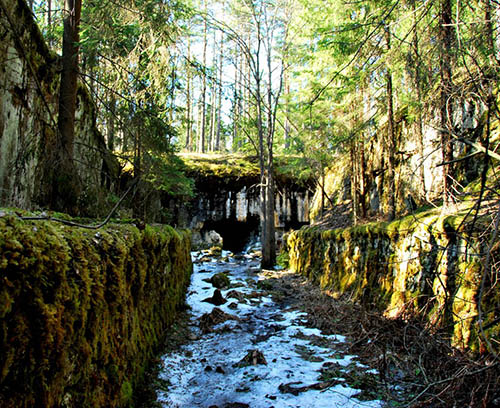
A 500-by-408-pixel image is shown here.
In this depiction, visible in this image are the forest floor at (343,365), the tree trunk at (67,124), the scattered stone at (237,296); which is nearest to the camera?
the forest floor at (343,365)

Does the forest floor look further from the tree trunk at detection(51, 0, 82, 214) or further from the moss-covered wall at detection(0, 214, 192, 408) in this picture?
the tree trunk at detection(51, 0, 82, 214)

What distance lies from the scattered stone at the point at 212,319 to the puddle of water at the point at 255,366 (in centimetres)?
11

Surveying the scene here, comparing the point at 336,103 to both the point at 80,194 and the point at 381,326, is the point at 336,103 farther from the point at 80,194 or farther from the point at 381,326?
the point at 80,194

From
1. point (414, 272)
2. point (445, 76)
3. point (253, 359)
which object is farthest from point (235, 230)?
point (445, 76)

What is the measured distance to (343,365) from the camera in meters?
4.12

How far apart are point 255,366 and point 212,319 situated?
2092 mm

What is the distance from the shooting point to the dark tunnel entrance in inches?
807

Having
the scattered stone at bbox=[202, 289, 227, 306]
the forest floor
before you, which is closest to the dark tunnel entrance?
the scattered stone at bbox=[202, 289, 227, 306]

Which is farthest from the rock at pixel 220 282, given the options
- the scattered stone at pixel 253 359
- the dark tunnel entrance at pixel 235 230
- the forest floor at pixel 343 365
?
the dark tunnel entrance at pixel 235 230

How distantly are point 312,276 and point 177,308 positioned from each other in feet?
16.3

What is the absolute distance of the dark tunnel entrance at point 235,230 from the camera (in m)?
20.5

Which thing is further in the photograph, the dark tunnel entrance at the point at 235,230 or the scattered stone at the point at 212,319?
the dark tunnel entrance at the point at 235,230

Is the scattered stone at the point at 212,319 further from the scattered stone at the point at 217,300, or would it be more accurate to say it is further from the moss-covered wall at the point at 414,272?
the moss-covered wall at the point at 414,272

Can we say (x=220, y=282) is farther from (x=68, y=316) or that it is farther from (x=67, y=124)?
(x=68, y=316)
